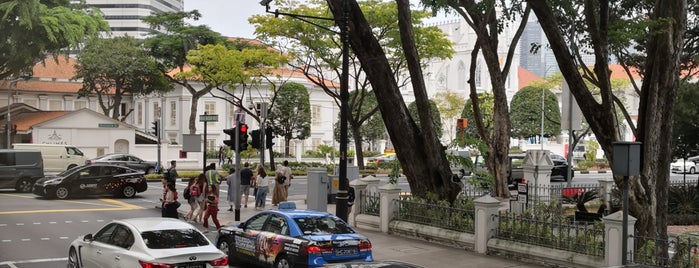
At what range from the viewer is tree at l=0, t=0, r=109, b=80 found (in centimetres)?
3862

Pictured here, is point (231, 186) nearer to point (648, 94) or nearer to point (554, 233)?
point (554, 233)

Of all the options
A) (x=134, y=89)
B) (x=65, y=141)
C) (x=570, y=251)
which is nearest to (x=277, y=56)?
(x=65, y=141)

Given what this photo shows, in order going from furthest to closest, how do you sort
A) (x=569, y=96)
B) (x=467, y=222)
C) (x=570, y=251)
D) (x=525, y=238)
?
(x=569, y=96) → (x=467, y=222) → (x=525, y=238) → (x=570, y=251)

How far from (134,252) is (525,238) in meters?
8.41

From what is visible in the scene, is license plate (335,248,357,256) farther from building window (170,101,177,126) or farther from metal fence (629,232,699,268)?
building window (170,101,177,126)

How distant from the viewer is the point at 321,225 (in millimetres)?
13891

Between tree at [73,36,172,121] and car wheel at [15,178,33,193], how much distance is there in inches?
1117

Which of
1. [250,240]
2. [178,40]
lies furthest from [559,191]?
[178,40]

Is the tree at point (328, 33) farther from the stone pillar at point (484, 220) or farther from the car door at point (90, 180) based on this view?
the stone pillar at point (484, 220)

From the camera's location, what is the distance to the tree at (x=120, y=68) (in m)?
61.2

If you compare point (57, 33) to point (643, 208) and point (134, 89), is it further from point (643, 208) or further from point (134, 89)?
point (643, 208)

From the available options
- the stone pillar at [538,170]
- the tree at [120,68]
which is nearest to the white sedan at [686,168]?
the stone pillar at [538,170]

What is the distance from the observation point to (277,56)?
4431cm

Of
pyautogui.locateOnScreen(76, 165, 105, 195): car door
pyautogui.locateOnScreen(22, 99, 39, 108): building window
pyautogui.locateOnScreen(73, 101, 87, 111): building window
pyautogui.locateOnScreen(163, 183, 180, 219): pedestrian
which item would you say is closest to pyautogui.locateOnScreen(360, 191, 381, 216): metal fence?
pyautogui.locateOnScreen(163, 183, 180, 219): pedestrian
